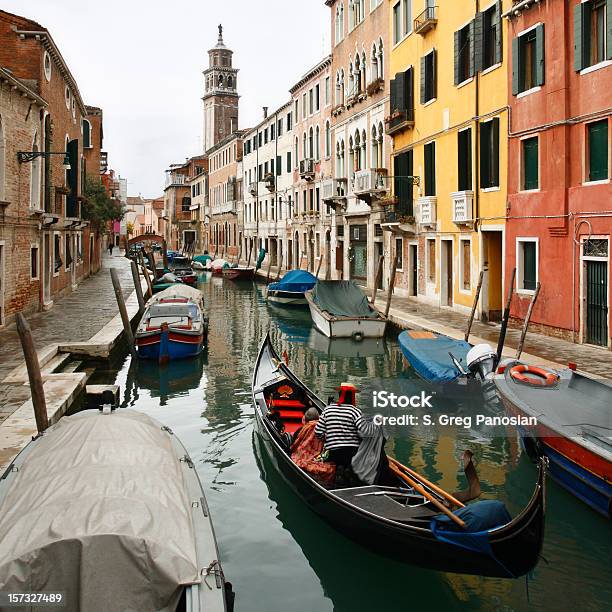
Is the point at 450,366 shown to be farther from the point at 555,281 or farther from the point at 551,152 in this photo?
the point at 551,152

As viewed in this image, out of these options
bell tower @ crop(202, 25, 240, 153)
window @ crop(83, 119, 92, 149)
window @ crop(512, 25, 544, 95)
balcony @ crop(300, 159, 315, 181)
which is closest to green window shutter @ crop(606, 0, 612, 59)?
window @ crop(512, 25, 544, 95)

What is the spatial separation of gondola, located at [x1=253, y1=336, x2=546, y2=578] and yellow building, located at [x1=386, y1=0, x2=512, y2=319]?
32.1ft

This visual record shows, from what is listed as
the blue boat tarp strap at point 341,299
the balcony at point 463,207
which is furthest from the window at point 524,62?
the blue boat tarp strap at point 341,299

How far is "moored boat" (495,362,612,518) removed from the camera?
609 cm

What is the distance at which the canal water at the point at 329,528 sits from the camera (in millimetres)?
5074

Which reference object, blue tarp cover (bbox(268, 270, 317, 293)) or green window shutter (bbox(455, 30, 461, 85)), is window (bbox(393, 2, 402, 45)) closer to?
green window shutter (bbox(455, 30, 461, 85))

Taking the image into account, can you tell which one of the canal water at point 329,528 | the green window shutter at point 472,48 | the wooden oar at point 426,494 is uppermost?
the green window shutter at point 472,48

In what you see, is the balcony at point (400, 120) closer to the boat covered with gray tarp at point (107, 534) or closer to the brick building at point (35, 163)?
the brick building at point (35, 163)

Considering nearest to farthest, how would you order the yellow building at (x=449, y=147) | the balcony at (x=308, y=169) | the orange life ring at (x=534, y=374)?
the orange life ring at (x=534, y=374) → the yellow building at (x=449, y=147) → the balcony at (x=308, y=169)

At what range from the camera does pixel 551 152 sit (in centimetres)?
1241

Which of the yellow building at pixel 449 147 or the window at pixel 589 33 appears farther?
the yellow building at pixel 449 147

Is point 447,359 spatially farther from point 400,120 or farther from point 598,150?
point 400,120

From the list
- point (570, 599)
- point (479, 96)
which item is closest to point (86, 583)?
point (570, 599)

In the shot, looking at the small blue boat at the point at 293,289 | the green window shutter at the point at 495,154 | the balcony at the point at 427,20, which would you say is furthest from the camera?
the small blue boat at the point at 293,289
